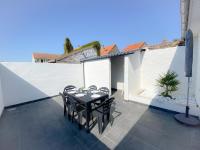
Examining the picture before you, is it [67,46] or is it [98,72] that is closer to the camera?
[98,72]

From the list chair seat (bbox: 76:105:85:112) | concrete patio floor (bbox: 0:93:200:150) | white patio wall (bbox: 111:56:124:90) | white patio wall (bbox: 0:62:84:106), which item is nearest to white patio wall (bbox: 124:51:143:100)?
white patio wall (bbox: 111:56:124:90)

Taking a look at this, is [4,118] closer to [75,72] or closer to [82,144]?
[82,144]

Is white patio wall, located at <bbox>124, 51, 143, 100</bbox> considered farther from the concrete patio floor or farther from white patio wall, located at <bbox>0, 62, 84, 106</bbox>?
white patio wall, located at <bbox>0, 62, 84, 106</bbox>

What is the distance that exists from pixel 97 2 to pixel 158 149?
6.51 m

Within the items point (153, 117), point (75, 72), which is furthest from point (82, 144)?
point (75, 72)

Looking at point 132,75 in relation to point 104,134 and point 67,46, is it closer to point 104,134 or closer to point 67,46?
point 104,134

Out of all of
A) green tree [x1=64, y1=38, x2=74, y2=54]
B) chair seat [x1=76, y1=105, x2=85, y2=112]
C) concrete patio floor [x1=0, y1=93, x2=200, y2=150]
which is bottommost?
concrete patio floor [x1=0, y1=93, x2=200, y2=150]

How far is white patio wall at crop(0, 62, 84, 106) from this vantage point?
14.3 feet

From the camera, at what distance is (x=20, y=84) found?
4.67m

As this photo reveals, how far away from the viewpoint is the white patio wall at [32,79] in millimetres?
4344

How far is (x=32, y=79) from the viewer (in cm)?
506

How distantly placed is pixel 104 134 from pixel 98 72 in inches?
162

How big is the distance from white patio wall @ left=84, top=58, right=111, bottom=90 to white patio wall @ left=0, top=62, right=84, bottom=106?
103 centimetres

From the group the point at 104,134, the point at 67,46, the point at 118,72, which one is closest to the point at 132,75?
the point at 118,72
